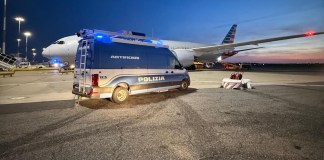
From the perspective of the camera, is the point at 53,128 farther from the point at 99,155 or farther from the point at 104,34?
the point at 104,34

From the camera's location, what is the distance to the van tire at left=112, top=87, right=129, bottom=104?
319 inches

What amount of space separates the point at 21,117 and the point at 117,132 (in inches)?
129

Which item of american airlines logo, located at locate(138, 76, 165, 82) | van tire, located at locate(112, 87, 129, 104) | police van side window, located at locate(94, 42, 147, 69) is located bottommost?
van tire, located at locate(112, 87, 129, 104)

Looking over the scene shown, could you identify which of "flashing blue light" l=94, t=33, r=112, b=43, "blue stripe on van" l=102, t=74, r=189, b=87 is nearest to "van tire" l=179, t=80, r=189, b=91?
"blue stripe on van" l=102, t=74, r=189, b=87

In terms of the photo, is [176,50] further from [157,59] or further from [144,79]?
[144,79]

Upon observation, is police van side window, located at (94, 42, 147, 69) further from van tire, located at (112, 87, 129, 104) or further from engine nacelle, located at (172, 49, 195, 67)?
engine nacelle, located at (172, 49, 195, 67)

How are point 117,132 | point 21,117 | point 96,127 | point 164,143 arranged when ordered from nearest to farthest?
point 164,143
point 117,132
point 96,127
point 21,117

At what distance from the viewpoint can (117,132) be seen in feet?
16.0

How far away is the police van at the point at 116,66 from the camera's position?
25.1ft

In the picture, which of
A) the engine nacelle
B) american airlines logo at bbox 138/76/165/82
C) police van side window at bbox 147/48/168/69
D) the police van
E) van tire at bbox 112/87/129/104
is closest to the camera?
the police van

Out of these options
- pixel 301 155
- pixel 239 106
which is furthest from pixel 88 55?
pixel 301 155

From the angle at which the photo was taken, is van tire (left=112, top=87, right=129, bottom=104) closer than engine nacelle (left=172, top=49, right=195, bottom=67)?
Yes

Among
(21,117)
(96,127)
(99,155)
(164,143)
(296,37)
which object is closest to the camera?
(99,155)

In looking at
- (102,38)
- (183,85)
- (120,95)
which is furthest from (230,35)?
(102,38)
